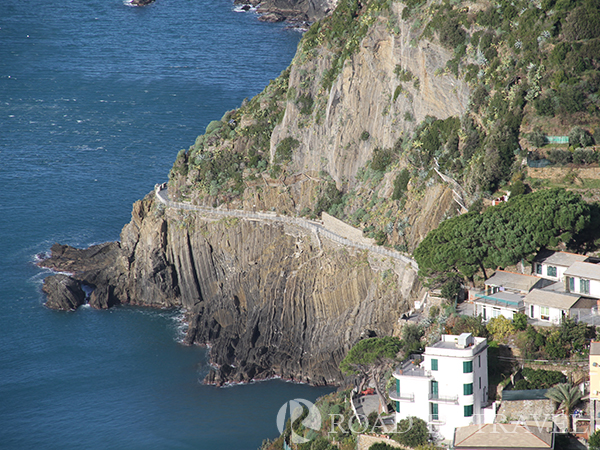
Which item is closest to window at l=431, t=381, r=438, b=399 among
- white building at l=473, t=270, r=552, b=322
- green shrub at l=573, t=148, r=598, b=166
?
white building at l=473, t=270, r=552, b=322

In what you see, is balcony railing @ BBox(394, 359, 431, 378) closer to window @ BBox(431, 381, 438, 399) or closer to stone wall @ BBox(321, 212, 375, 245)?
window @ BBox(431, 381, 438, 399)

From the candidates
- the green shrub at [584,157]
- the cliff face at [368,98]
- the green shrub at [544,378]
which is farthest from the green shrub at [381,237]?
the green shrub at [544,378]

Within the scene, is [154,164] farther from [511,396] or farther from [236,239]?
[511,396]

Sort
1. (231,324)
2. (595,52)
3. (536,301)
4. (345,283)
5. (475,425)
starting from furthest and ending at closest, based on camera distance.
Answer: (231,324)
(345,283)
(595,52)
(536,301)
(475,425)

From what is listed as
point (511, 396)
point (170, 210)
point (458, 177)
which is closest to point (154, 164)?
point (170, 210)

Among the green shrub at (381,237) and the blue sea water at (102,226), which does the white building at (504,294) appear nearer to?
the green shrub at (381,237)

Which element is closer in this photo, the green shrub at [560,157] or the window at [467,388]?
the window at [467,388]

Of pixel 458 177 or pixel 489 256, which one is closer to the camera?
pixel 489 256

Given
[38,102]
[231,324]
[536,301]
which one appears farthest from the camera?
[38,102]

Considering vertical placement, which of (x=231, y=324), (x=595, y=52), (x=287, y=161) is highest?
(x=595, y=52)
